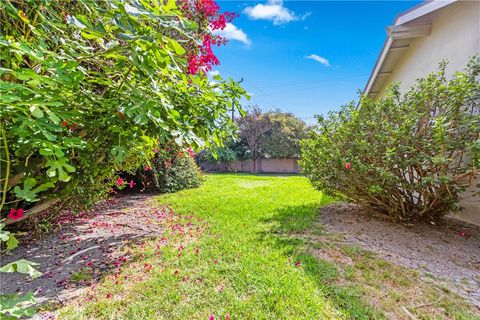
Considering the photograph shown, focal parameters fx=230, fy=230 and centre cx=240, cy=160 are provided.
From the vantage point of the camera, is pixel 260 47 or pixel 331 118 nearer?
pixel 331 118

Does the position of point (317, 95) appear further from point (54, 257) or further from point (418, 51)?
point (54, 257)

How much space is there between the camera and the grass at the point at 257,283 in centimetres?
255

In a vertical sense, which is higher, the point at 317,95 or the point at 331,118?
the point at 317,95

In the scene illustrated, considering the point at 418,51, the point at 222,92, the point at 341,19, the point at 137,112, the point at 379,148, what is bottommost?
the point at 379,148

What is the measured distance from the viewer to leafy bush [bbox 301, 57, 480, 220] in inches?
164

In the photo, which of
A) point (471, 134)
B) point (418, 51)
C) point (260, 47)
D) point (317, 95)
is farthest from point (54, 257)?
point (317, 95)

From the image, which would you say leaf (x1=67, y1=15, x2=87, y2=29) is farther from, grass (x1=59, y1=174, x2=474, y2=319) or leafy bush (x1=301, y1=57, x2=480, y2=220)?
leafy bush (x1=301, y1=57, x2=480, y2=220)

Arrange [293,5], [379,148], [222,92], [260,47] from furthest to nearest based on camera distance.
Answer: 1. [260,47]
2. [293,5]
3. [379,148]
4. [222,92]

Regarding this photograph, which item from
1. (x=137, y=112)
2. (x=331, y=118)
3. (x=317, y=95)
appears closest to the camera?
(x=137, y=112)

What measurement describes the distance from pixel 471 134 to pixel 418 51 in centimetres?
432

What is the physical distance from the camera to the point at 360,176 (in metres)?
5.11

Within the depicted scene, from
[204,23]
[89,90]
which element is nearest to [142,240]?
[89,90]

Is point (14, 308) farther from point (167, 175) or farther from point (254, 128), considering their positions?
point (254, 128)

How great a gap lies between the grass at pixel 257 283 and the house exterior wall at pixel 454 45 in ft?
11.9
